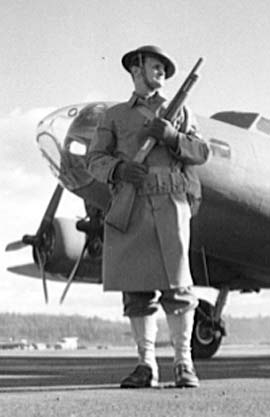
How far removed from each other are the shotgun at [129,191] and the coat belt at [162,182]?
0.26ft

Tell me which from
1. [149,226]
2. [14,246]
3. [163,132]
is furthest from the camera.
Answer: [14,246]

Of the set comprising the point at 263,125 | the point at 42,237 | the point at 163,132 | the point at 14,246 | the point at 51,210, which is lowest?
the point at 14,246

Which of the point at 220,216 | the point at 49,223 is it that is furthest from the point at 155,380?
the point at 49,223

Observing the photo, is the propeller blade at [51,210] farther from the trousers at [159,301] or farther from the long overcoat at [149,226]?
the trousers at [159,301]

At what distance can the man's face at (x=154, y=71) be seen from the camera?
502cm

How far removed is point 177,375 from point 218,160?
535 centimetres

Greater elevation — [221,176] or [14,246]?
[221,176]

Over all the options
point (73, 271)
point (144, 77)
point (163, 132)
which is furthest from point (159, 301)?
point (73, 271)

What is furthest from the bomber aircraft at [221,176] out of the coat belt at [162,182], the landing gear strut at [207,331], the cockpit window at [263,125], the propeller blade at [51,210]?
the coat belt at [162,182]

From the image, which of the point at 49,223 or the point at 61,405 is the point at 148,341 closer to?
the point at 61,405

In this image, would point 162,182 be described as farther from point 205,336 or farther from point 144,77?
point 205,336

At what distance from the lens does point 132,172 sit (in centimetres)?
482

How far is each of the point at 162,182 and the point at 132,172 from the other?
0.21m

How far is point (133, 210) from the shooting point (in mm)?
4926
